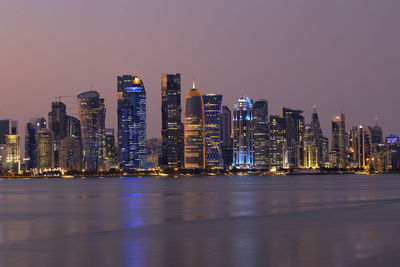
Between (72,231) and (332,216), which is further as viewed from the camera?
(332,216)

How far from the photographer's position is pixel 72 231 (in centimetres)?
4622

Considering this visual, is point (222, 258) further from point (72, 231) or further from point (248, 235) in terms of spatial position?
point (72, 231)

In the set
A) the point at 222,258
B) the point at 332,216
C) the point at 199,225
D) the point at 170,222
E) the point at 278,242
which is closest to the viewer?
the point at 222,258

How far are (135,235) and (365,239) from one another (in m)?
15.5

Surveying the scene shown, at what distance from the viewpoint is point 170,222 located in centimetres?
5388

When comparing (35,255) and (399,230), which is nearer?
(35,255)

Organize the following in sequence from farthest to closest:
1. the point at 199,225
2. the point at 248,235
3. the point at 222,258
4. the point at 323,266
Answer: the point at 199,225 → the point at 248,235 → the point at 222,258 → the point at 323,266

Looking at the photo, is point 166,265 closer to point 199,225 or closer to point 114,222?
point 199,225

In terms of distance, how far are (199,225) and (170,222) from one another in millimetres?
4639

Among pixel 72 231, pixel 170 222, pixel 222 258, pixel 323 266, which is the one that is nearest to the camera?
pixel 323 266

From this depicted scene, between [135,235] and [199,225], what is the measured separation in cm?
828

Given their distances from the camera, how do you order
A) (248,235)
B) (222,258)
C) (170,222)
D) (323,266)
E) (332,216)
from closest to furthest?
(323,266)
(222,258)
(248,235)
(170,222)
(332,216)

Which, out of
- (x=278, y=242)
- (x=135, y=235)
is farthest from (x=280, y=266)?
(x=135, y=235)

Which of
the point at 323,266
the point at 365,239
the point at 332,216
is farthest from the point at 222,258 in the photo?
the point at 332,216
